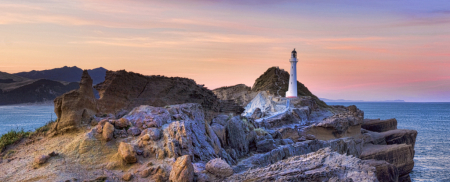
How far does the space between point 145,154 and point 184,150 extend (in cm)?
123

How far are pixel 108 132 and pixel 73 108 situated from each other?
88.5 inches

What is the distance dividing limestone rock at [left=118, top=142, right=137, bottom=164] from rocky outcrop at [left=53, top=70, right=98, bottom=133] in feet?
9.99

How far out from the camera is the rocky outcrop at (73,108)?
43.6 ft

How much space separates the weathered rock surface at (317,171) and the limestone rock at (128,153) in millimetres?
2999

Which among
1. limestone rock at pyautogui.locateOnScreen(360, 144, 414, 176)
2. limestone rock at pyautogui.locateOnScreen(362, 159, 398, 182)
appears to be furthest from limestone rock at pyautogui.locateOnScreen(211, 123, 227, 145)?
limestone rock at pyautogui.locateOnScreen(360, 144, 414, 176)

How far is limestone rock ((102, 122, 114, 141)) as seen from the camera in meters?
12.1

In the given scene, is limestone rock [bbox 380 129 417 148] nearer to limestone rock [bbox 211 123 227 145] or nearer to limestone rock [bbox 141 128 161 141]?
limestone rock [bbox 211 123 227 145]

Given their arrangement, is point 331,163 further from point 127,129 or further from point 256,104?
point 256,104

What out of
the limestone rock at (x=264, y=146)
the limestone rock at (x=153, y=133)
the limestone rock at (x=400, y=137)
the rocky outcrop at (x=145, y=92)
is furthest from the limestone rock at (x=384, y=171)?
the limestone rock at (x=400, y=137)

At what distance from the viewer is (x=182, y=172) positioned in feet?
32.6

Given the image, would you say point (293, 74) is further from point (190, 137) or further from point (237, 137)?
point (190, 137)

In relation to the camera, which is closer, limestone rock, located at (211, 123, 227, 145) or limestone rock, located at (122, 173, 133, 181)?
limestone rock, located at (122, 173, 133, 181)

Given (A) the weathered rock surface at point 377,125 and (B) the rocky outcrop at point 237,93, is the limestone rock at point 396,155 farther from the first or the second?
(B) the rocky outcrop at point 237,93

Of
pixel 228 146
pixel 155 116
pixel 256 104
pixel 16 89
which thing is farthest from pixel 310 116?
pixel 16 89
